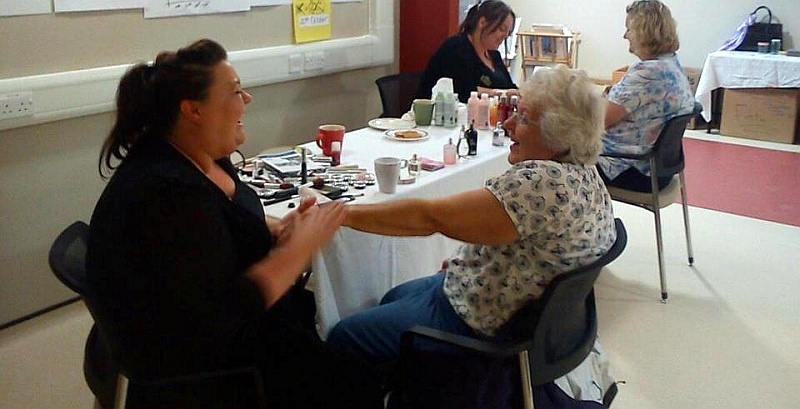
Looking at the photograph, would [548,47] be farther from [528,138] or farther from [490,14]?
[528,138]

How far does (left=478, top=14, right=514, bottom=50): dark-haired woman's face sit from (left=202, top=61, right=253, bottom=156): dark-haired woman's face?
7.60ft

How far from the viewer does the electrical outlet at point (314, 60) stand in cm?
375

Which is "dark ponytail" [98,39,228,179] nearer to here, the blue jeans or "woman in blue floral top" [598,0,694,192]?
the blue jeans

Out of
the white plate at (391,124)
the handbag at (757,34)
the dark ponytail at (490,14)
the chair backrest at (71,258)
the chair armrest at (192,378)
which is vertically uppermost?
the dark ponytail at (490,14)

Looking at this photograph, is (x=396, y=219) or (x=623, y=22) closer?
(x=396, y=219)

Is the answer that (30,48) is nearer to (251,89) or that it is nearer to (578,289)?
(251,89)

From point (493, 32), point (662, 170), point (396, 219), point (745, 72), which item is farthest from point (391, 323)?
point (745, 72)

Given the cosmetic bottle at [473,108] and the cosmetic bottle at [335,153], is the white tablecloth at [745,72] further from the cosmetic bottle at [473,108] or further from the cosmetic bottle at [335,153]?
the cosmetic bottle at [335,153]

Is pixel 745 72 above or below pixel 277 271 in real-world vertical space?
above

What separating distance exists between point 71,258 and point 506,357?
0.92m

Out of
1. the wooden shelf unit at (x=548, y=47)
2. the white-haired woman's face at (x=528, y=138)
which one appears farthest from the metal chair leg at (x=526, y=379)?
the wooden shelf unit at (x=548, y=47)

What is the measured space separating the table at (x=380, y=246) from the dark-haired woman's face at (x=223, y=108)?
458mm

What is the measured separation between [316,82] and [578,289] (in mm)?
2554

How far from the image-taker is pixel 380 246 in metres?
2.20
